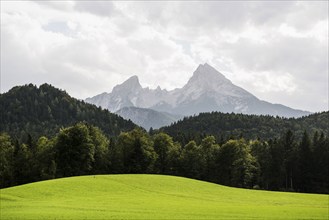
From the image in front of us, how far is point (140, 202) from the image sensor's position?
60.7 meters

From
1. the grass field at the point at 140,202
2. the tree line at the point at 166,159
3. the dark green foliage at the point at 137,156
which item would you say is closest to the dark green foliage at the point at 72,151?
the tree line at the point at 166,159

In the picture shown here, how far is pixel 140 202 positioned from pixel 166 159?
85801mm

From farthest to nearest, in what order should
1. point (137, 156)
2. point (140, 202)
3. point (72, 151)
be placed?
point (137, 156), point (72, 151), point (140, 202)

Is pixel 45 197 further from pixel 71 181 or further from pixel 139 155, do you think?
pixel 139 155

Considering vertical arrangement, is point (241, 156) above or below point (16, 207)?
above

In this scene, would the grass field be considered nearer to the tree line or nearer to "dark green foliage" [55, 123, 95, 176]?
"dark green foliage" [55, 123, 95, 176]

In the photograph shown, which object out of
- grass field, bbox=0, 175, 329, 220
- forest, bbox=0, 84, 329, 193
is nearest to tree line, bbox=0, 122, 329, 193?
forest, bbox=0, 84, 329, 193

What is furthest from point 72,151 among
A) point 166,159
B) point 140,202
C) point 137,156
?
point 140,202

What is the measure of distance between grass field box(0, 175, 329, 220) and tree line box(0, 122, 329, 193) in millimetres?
33717

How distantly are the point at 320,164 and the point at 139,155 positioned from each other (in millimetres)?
59579

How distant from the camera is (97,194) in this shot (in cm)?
7138

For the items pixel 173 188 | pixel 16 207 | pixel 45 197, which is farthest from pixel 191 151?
pixel 16 207

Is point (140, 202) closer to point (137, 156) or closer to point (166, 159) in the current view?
point (137, 156)

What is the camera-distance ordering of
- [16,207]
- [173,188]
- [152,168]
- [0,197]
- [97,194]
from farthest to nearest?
[152,168]
[173,188]
[97,194]
[0,197]
[16,207]
